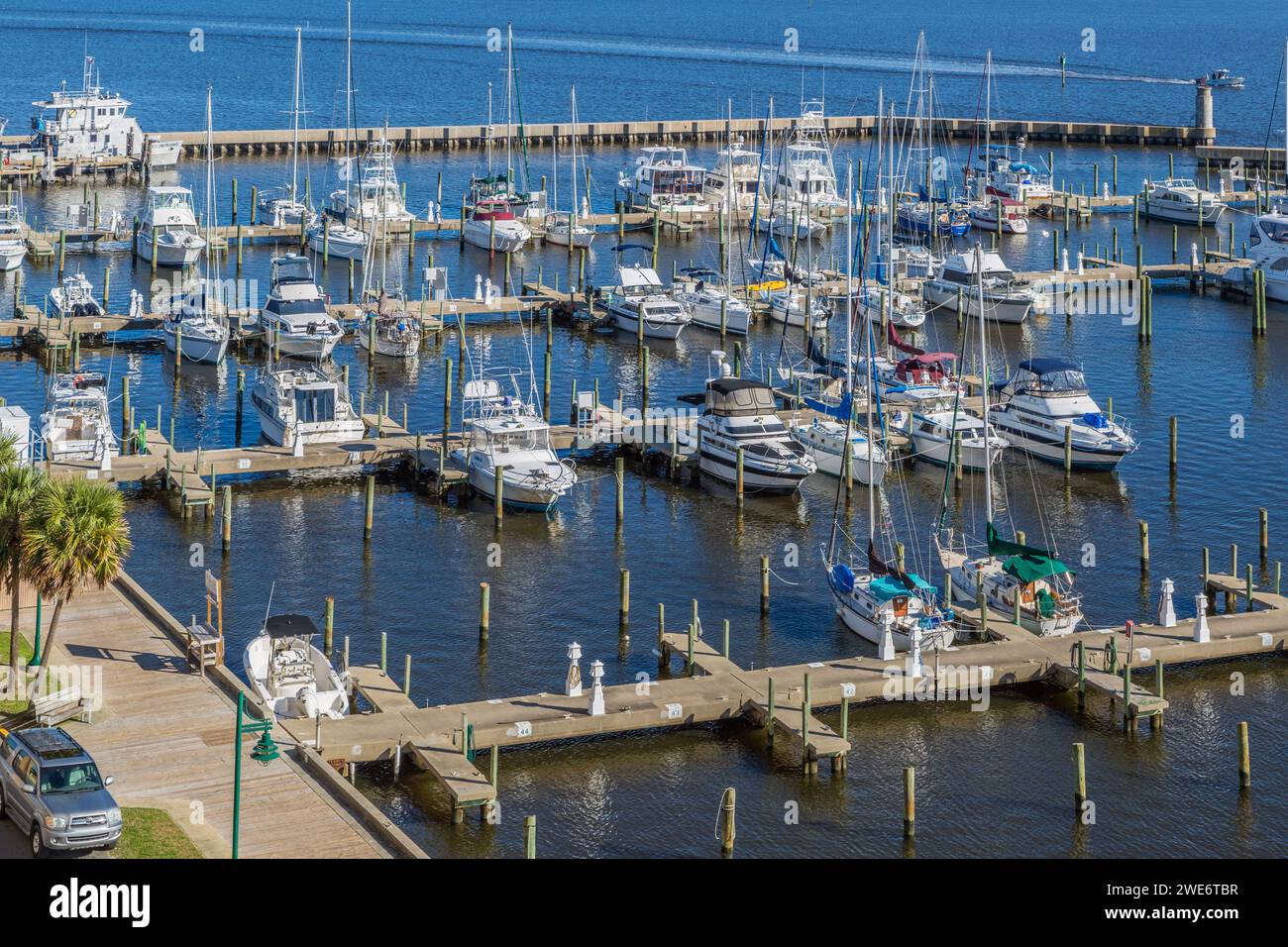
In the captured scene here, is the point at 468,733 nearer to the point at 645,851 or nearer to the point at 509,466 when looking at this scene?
the point at 645,851

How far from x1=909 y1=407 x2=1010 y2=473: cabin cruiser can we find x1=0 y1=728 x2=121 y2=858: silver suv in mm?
39266

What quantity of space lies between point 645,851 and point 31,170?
100956mm

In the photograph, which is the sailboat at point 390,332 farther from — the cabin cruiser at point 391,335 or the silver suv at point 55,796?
the silver suv at point 55,796

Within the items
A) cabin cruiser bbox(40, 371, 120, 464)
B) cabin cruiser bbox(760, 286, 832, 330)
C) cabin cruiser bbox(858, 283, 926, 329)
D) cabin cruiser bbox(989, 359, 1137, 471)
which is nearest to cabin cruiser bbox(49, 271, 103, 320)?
cabin cruiser bbox(40, 371, 120, 464)

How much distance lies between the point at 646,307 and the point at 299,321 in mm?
15765

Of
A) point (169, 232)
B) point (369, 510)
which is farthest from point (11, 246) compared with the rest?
point (369, 510)

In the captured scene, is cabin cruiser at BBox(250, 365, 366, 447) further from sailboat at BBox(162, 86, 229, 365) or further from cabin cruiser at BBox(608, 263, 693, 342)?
cabin cruiser at BBox(608, 263, 693, 342)

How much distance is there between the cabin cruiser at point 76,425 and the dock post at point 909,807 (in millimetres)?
33887

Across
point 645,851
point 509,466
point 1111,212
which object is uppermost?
point 1111,212

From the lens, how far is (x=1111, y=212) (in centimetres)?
13112

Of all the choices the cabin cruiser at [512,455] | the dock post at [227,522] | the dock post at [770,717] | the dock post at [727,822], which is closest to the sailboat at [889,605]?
the dock post at [770,717]

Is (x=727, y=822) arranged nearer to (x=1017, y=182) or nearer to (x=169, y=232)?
(x=169, y=232)
